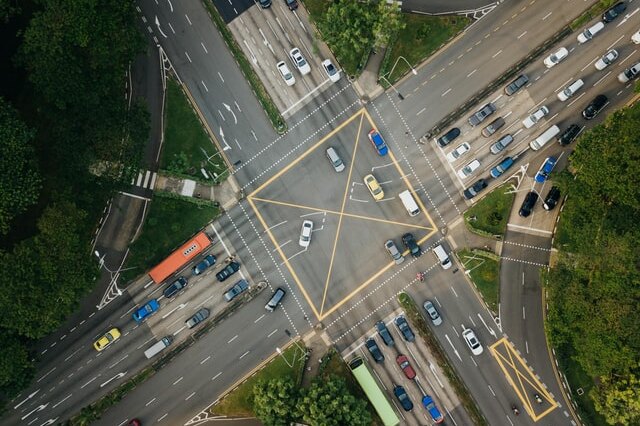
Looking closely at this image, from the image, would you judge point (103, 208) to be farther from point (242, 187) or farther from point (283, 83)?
point (283, 83)

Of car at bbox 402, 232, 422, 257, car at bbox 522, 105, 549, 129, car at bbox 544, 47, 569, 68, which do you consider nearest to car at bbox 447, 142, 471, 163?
car at bbox 522, 105, 549, 129

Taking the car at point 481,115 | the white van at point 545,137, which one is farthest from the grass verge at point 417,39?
the white van at point 545,137

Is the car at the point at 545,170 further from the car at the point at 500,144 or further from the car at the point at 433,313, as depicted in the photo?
the car at the point at 433,313

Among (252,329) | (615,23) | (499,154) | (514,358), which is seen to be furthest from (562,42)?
(252,329)

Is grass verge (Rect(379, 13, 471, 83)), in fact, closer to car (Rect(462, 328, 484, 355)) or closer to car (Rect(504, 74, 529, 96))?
car (Rect(504, 74, 529, 96))

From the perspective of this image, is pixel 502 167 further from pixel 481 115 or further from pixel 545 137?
pixel 481 115

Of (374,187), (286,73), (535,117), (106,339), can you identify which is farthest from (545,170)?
(106,339)
